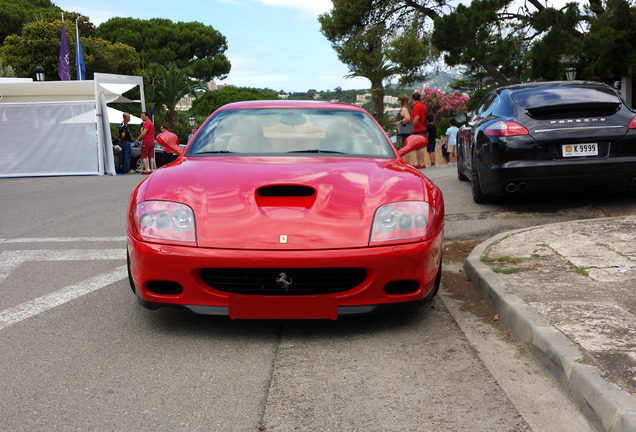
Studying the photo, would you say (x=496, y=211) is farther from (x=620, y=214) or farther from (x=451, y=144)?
(x=451, y=144)

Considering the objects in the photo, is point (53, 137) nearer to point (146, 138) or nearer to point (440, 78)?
point (146, 138)

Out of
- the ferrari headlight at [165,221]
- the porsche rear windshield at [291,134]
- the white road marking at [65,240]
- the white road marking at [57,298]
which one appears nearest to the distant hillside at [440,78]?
the white road marking at [65,240]

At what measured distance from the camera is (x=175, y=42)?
62312 mm

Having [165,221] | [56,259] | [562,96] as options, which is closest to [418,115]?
[562,96]

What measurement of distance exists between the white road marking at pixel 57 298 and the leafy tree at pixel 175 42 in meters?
55.4

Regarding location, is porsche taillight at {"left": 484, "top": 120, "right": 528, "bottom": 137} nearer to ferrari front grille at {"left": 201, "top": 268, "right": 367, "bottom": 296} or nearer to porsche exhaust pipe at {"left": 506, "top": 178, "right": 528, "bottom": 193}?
porsche exhaust pipe at {"left": 506, "top": 178, "right": 528, "bottom": 193}

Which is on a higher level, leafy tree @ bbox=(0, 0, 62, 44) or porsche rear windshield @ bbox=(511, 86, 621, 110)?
leafy tree @ bbox=(0, 0, 62, 44)

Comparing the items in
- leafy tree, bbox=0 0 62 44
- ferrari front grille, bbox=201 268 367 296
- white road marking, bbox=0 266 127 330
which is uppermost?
leafy tree, bbox=0 0 62 44

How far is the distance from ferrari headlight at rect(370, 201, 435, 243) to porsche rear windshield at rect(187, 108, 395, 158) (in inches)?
36.6

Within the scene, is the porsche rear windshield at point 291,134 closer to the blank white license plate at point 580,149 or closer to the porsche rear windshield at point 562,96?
the blank white license plate at point 580,149

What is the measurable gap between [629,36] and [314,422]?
23248 mm

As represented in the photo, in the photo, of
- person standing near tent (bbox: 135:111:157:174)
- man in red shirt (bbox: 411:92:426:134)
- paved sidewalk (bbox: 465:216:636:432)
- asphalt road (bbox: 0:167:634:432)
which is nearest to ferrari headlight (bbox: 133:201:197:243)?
asphalt road (bbox: 0:167:634:432)

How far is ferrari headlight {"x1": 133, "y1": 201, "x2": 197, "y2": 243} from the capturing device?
12.4 feet

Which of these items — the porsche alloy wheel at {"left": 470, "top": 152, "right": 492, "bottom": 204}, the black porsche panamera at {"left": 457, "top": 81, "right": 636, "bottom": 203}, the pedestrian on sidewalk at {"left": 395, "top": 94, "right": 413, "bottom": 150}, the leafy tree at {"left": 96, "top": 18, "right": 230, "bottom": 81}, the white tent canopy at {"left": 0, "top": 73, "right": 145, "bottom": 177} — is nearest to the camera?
the black porsche panamera at {"left": 457, "top": 81, "right": 636, "bottom": 203}
